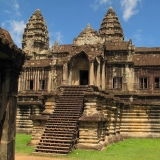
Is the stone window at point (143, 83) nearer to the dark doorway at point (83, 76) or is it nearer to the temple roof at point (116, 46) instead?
Answer: the temple roof at point (116, 46)

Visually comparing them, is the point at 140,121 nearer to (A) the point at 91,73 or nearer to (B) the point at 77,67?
(A) the point at 91,73

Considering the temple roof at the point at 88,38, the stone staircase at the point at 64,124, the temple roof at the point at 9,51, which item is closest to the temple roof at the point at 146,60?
the temple roof at the point at 88,38

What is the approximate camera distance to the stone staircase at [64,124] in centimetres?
1383

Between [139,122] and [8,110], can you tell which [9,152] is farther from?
[139,122]

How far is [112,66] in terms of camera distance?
79.9ft

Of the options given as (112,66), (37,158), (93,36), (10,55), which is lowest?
(37,158)

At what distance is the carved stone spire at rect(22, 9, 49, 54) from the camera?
5088 cm

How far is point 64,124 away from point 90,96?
228 cm

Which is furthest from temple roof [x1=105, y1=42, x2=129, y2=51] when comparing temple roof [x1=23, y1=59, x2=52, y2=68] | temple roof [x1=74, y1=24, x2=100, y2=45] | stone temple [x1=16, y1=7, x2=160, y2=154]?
temple roof [x1=23, y1=59, x2=52, y2=68]

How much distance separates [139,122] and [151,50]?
583 inches

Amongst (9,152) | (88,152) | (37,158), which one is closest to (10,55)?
(9,152)

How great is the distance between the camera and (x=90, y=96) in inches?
609

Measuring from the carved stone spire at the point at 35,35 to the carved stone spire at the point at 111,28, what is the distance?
12629mm

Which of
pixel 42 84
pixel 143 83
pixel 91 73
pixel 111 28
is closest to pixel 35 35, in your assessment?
pixel 111 28
